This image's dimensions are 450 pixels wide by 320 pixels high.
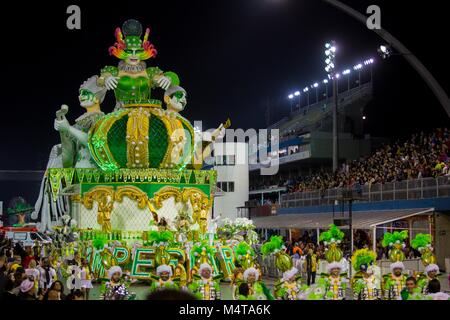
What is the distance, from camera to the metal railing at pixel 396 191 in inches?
1080

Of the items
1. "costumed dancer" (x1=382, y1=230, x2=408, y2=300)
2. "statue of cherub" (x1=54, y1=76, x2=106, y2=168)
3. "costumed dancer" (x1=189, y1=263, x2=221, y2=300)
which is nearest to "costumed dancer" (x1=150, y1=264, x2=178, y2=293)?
"costumed dancer" (x1=189, y1=263, x2=221, y2=300)

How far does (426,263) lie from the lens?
51.1 ft

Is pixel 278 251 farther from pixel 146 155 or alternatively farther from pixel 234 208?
pixel 234 208

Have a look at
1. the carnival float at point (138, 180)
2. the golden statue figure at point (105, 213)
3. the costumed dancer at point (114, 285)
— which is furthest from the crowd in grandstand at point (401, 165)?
the costumed dancer at point (114, 285)

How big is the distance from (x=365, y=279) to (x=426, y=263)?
59.6 inches

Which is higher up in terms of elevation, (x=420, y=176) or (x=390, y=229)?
(x=420, y=176)

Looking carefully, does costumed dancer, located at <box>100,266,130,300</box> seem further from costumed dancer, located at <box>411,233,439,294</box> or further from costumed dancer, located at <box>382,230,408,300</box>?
costumed dancer, located at <box>411,233,439,294</box>

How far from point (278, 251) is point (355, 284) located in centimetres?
160

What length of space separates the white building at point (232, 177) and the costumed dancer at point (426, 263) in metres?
38.1

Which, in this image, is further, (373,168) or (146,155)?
(373,168)

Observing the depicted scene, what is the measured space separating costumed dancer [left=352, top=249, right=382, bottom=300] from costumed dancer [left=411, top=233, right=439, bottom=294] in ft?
3.17

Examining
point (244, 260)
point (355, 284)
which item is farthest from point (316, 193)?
point (355, 284)

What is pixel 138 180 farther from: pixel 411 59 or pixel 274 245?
pixel 411 59

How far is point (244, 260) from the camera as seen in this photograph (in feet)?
57.4
